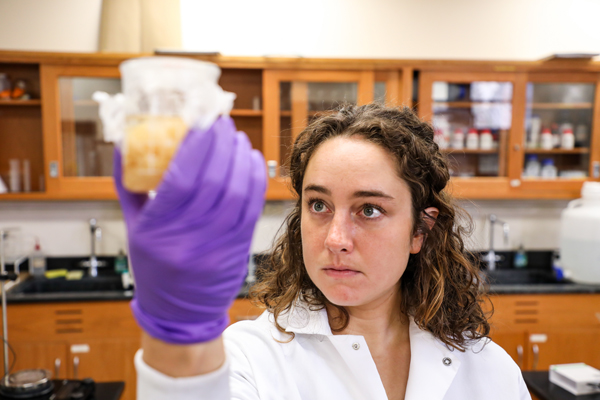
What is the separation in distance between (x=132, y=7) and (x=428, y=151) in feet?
8.95

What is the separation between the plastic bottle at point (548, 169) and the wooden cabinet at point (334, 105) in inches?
0.8

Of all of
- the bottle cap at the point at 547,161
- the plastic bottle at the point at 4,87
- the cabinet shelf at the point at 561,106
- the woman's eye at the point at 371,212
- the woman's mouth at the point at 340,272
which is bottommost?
the woman's mouth at the point at 340,272

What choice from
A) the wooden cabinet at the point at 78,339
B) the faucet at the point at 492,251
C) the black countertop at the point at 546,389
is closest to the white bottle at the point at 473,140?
the faucet at the point at 492,251

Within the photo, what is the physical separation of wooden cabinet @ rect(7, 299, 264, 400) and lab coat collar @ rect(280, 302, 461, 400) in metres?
1.60

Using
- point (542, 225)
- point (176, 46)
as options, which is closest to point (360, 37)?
point (176, 46)

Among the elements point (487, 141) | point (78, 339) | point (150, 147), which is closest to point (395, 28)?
point (487, 141)

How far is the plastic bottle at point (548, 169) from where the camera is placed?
3.29 meters

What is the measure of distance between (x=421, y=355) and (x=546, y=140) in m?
2.70

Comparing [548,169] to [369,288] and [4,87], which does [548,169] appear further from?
[4,87]

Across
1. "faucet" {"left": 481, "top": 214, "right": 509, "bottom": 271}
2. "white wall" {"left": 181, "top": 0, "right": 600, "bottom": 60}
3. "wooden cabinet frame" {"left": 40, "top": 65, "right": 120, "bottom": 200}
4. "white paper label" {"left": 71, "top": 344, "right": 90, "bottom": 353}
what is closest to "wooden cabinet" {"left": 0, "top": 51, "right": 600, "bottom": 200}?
"wooden cabinet frame" {"left": 40, "top": 65, "right": 120, "bottom": 200}

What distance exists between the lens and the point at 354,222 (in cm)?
104

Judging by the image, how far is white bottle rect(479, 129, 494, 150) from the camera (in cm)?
327

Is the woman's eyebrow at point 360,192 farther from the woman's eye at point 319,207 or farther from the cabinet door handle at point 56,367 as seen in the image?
the cabinet door handle at point 56,367

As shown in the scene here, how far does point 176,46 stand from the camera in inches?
122
